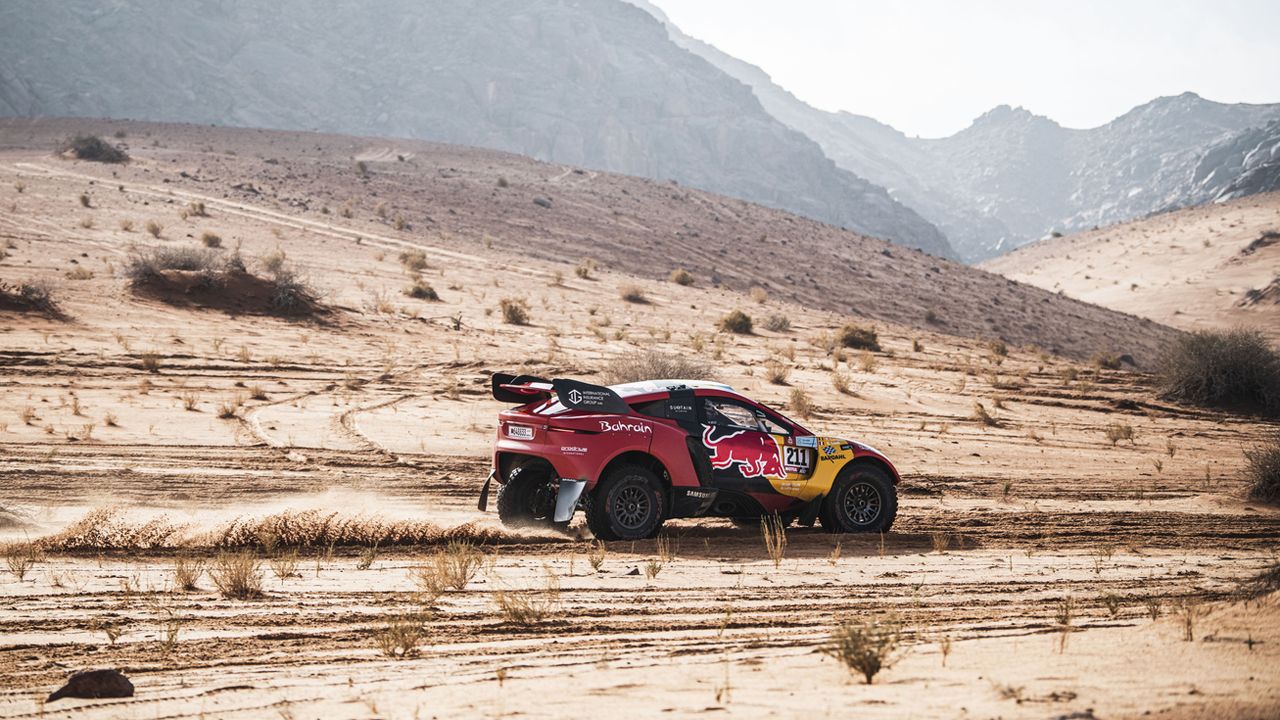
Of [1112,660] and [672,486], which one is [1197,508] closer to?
[672,486]

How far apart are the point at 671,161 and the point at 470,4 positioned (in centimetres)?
3956

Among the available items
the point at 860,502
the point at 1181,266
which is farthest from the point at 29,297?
the point at 1181,266

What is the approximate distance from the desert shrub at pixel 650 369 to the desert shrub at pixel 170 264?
12.2m

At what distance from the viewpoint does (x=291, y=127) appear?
110 metres

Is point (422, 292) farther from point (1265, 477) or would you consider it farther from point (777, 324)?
point (1265, 477)

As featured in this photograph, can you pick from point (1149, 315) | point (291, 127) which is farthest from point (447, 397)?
point (291, 127)

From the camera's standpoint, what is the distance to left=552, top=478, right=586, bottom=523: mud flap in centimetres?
984

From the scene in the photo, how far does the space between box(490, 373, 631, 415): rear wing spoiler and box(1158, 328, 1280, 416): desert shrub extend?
66.3ft

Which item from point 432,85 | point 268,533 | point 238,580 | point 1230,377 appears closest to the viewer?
point 238,580

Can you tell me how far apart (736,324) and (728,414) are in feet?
70.2

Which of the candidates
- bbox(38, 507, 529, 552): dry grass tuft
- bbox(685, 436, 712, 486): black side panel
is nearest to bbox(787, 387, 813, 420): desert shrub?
bbox(685, 436, 712, 486): black side panel

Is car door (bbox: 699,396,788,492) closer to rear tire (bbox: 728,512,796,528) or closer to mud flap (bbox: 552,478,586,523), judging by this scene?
rear tire (bbox: 728,512,796,528)

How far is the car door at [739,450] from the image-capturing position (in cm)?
1066

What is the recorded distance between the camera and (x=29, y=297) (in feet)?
71.7
